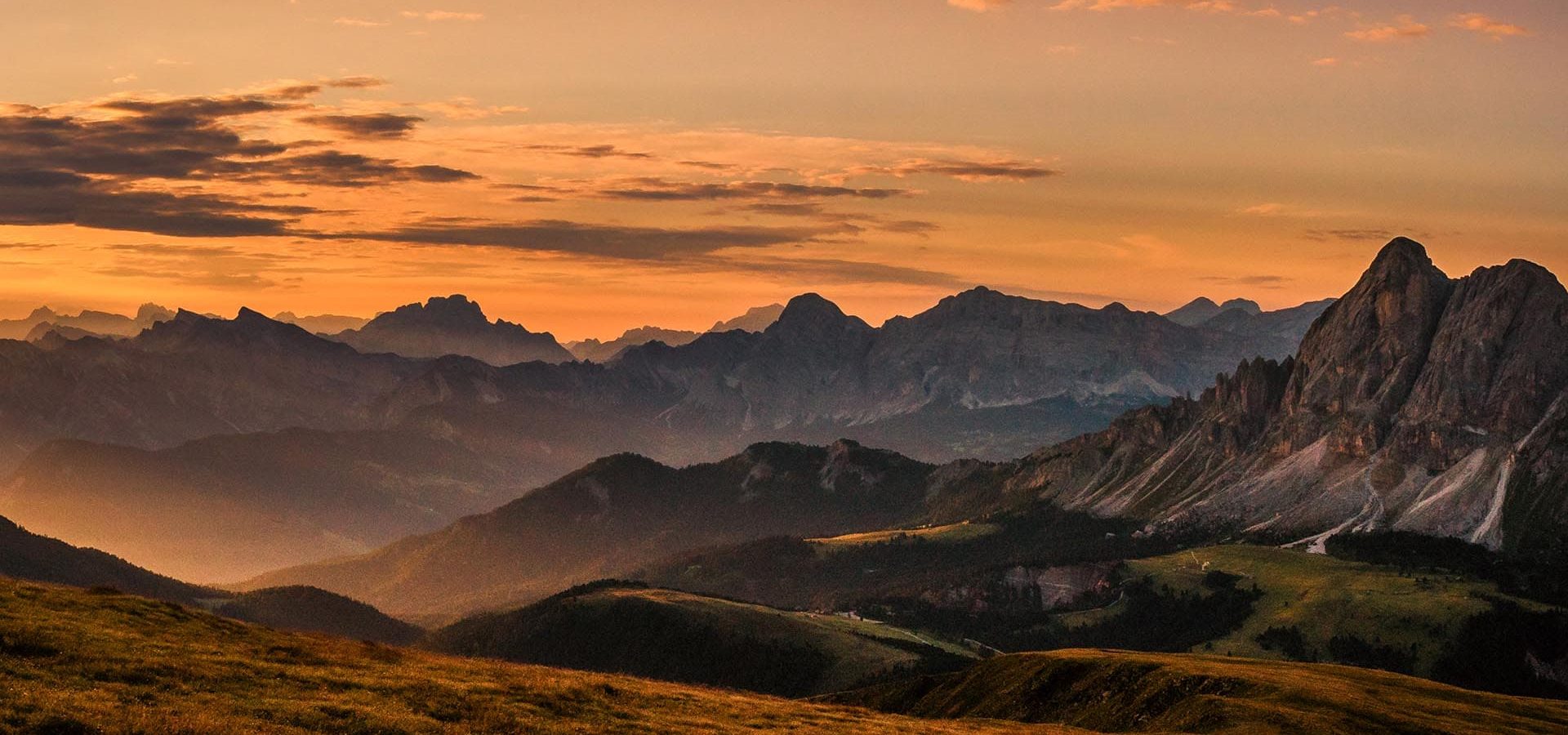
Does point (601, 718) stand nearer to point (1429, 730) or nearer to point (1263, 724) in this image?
point (1263, 724)

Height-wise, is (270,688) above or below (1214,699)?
above

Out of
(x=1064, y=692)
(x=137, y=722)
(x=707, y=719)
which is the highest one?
(x=137, y=722)

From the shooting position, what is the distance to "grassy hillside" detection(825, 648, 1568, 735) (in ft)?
434

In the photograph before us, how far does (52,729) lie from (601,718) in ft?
110

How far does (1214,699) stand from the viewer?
13825 centimetres

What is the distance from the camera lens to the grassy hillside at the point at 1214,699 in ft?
434

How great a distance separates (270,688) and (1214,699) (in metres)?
90.3

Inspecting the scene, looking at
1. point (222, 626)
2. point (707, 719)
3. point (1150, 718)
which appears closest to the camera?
point (707, 719)

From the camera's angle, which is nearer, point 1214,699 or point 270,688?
point 270,688

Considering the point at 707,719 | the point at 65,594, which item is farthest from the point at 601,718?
the point at 65,594

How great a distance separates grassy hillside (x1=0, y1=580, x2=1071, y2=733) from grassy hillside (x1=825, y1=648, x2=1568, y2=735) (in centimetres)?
3366

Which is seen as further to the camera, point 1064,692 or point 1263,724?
point 1064,692

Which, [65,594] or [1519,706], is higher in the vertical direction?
[65,594]

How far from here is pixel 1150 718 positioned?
468 feet
